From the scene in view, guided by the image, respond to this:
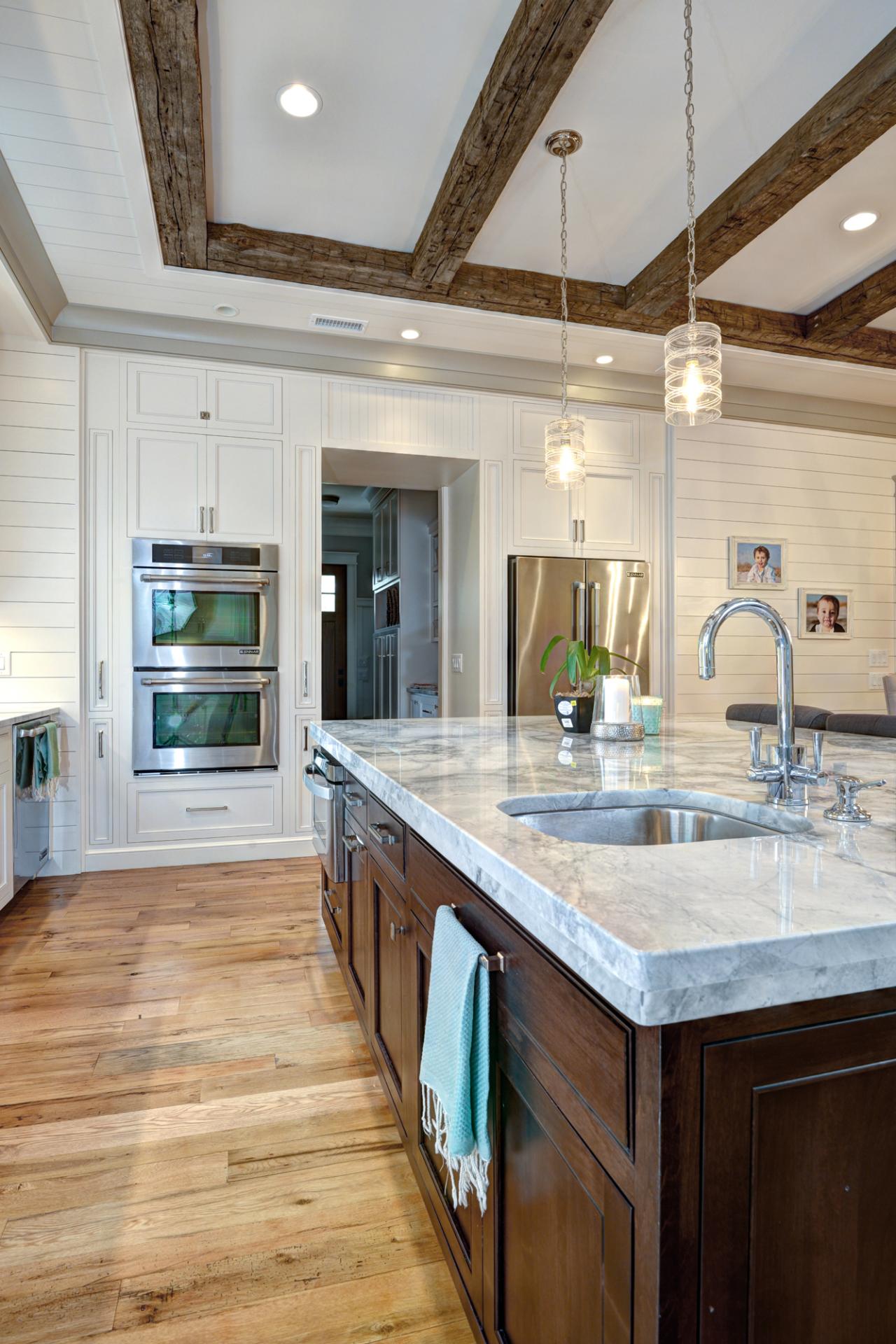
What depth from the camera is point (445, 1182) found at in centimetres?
135

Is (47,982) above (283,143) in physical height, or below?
below

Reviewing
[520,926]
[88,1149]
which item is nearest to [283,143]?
[520,926]

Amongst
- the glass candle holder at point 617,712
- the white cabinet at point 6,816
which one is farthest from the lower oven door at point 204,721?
the glass candle holder at point 617,712

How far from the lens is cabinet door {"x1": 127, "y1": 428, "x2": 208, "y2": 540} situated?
13.6ft

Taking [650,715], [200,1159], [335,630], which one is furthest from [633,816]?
[335,630]

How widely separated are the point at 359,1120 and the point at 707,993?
1.59 metres

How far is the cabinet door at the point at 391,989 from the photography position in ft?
5.19

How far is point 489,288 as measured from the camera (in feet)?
12.8

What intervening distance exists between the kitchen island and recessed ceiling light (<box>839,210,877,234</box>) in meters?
3.45

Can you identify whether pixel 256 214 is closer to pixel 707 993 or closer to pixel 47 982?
pixel 47 982

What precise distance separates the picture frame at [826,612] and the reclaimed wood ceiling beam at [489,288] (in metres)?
1.56

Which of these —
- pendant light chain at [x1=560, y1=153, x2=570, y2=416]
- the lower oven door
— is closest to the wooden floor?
the lower oven door

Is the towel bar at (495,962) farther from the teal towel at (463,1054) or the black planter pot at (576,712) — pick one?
the black planter pot at (576,712)

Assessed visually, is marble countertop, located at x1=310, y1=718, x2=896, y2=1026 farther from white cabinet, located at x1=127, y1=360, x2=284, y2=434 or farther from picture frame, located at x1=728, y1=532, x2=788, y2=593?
picture frame, located at x1=728, y1=532, x2=788, y2=593
